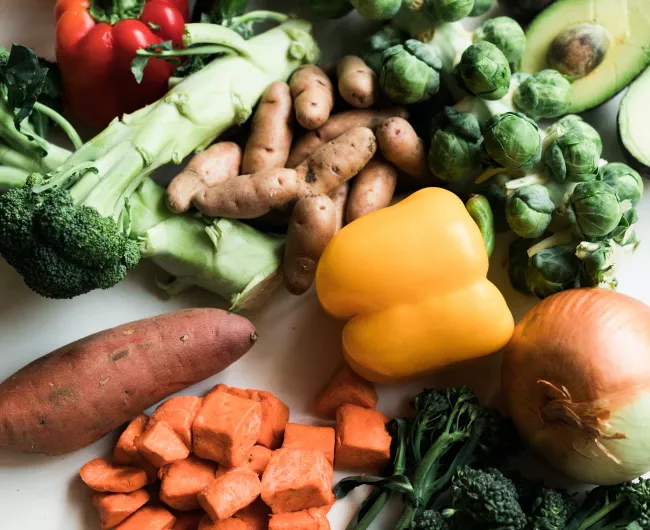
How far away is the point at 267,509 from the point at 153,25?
1080mm

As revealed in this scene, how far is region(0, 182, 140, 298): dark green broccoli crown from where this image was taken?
113cm

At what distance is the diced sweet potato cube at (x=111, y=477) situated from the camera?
4.28 feet

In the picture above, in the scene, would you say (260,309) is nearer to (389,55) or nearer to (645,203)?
(389,55)

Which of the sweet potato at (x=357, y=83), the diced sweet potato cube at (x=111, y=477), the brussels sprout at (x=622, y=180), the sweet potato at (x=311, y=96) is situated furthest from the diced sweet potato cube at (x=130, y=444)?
the brussels sprout at (x=622, y=180)

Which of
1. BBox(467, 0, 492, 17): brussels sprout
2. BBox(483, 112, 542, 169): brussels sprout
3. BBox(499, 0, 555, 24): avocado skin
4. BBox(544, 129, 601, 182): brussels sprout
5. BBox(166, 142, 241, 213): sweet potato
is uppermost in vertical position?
BBox(467, 0, 492, 17): brussels sprout

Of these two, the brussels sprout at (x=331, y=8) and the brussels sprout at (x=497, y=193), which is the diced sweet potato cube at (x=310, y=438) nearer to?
the brussels sprout at (x=497, y=193)

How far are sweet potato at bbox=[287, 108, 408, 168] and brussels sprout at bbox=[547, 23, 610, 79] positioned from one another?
0.37m

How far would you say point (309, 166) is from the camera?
1382mm

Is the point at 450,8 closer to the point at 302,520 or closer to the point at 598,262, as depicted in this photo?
the point at 598,262

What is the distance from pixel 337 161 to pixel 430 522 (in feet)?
2.49

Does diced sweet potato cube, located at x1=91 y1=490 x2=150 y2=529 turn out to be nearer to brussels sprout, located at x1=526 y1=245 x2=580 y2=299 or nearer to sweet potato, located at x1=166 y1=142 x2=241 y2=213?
sweet potato, located at x1=166 y1=142 x2=241 y2=213

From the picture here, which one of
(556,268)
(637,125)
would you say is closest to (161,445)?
(556,268)

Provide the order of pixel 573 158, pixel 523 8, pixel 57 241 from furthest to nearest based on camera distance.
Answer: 1. pixel 523 8
2. pixel 573 158
3. pixel 57 241

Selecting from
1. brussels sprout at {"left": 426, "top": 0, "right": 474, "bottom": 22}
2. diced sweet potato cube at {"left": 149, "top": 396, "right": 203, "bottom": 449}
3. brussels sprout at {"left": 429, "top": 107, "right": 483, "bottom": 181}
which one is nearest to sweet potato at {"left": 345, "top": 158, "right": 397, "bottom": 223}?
brussels sprout at {"left": 429, "top": 107, "right": 483, "bottom": 181}
